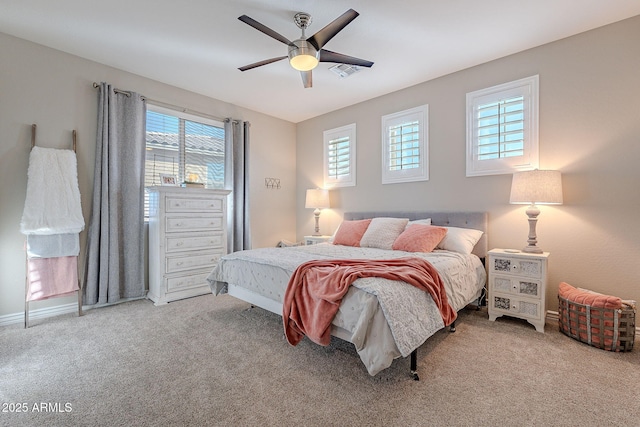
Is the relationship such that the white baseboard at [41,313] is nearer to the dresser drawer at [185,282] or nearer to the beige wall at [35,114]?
the beige wall at [35,114]

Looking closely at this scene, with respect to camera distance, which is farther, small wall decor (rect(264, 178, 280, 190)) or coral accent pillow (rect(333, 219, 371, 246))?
small wall decor (rect(264, 178, 280, 190))

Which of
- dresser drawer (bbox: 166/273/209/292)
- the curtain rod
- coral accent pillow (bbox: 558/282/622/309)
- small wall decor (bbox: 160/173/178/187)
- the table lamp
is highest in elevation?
the curtain rod

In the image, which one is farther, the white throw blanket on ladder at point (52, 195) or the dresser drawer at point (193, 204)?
the dresser drawer at point (193, 204)

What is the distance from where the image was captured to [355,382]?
1.86 metres

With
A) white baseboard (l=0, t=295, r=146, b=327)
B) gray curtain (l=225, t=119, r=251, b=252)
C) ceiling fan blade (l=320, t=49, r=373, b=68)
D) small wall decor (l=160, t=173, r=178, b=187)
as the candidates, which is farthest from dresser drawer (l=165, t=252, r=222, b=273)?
ceiling fan blade (l=320, t=49, r=373, b=68)

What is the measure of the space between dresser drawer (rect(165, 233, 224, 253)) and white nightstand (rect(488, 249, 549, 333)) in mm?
3309

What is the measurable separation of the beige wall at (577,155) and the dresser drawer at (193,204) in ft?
9.62

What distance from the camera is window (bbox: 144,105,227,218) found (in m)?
3.92

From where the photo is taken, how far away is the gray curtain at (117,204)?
3.31 m

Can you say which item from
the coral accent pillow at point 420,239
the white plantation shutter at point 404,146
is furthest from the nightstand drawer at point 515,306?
the white plantation shutter at point 404,146

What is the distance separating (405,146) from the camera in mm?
4117

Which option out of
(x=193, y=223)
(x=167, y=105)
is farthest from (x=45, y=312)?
(x=167, y=105)

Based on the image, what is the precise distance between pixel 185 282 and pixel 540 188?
402cm

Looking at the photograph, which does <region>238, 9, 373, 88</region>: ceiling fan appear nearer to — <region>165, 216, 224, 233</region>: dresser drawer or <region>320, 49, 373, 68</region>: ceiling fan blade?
<region>320, 49, 373, 68</region>: ceiling fan blade
